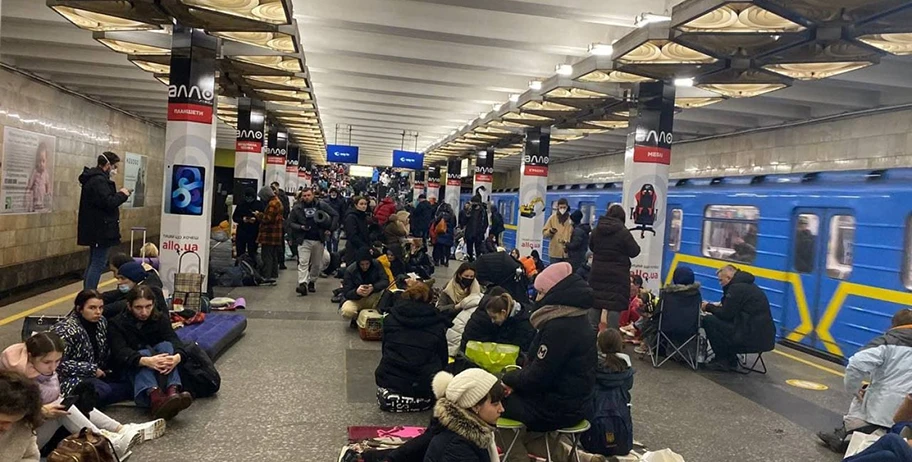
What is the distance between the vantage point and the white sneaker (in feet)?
15.6

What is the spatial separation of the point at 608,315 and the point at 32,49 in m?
9.98

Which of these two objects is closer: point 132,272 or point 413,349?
point 413,349

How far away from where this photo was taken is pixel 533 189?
16.6 metres

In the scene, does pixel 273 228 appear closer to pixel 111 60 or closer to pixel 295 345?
pixel 111 60

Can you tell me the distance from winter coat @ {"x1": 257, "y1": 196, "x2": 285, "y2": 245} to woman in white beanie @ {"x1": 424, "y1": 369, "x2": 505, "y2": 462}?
980 centimetres

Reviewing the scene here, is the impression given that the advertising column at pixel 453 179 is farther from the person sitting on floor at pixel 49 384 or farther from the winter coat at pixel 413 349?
the person sitting on floor at pixel 49 384

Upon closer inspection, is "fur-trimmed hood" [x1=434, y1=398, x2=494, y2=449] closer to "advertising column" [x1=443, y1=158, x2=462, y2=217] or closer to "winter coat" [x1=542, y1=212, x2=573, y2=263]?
"winter coat" [x1=542, y1=212, x2=573, y2=263]

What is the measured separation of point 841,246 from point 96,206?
9190 mm

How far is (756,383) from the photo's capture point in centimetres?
775

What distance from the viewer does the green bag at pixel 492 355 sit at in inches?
216

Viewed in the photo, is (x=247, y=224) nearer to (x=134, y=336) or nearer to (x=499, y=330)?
(x=134, y=336)

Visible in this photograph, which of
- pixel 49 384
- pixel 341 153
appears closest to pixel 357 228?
pixel 49 384

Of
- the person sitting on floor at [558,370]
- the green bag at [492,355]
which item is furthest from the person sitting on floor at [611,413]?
the green bag at [492,355]

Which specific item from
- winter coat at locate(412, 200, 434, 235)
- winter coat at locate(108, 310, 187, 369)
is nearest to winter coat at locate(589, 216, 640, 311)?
winter coat at locate(108, 310, 187, 369)
